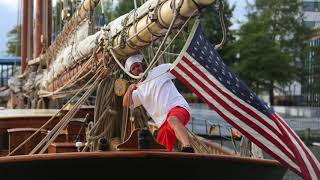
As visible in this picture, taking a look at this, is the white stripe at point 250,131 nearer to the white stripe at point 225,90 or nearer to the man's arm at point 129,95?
the white stripe at point 225,90

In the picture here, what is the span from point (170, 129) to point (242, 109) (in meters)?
0.77

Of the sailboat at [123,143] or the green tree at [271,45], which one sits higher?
the green tree at [271,45]

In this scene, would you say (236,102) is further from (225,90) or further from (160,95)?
(160,95)

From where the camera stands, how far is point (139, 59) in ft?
18.7

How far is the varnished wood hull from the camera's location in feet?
15.7

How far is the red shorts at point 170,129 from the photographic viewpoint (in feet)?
17.1

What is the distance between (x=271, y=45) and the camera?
32.4 metres

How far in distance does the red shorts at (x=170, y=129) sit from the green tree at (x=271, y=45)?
2725 cm

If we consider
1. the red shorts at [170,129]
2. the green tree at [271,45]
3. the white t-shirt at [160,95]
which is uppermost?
the green tree at [271,45]

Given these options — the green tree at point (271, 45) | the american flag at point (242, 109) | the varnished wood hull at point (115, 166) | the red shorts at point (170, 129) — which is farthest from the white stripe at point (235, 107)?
the green tree at point (271, 45)

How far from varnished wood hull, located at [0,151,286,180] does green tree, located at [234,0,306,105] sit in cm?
2770

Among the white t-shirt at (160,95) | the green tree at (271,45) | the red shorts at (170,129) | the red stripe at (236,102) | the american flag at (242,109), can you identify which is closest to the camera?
the red stripe at (236,102)

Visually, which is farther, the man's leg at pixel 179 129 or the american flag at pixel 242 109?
the man's leg at pixel 179 129

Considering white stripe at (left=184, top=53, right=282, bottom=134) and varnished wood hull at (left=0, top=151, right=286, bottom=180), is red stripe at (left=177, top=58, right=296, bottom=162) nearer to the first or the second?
white stripe at (left=184, top=53, right=282, bottom=134)
